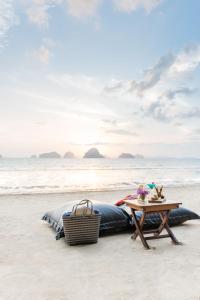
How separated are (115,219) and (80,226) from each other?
1.05 m

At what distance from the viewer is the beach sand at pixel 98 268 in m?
3.45

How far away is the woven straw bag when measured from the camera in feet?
17.3

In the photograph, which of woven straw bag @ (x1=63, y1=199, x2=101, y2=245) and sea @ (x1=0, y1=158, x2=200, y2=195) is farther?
sea @ (x1=0, y1=158, x2=200, y2=195)

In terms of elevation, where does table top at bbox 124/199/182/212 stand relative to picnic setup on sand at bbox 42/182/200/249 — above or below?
above

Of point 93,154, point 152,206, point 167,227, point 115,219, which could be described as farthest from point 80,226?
point 93,154

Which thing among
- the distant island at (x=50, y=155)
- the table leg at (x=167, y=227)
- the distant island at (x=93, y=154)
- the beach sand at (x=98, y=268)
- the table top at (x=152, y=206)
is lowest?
the beach sand at (x=98, y=268)

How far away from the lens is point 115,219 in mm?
6129

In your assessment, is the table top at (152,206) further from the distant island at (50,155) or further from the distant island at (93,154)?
the distant island at (93,154)

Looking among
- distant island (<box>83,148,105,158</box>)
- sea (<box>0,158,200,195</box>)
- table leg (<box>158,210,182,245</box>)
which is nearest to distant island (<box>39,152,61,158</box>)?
distant island (<box>83,148,105,158</box>)

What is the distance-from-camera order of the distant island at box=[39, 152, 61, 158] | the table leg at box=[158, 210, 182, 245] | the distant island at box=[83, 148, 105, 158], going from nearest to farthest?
the table leg at box=[158, 210, 182, 245]
the distant island at box=[39, 152, 61, 158]
the distant island at box=[83, 148, 105, 158]

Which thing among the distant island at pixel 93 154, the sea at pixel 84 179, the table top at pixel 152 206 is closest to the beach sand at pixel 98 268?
the table top at pixel 152 206

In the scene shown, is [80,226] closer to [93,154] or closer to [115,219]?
[115,219]

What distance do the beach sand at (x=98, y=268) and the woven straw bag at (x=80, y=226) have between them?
15 centimetres

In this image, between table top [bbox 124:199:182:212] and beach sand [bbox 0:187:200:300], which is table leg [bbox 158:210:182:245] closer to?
beach sand [bbox 0:187:200:300]
